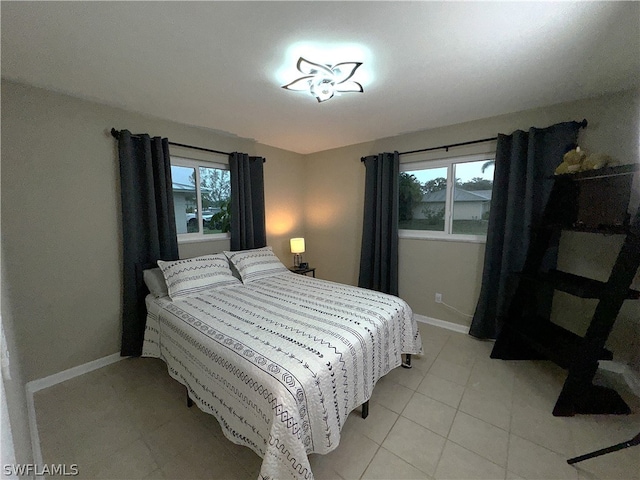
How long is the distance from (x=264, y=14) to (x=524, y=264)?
9.02 feet

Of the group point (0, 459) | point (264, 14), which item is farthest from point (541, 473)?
point (264, 14)

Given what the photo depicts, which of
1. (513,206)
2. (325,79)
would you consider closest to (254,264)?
(325,79)

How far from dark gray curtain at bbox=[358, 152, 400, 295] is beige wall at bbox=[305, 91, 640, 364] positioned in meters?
0.17

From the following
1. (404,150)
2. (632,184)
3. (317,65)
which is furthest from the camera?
(404,150)

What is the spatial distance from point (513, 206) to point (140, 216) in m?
3.55

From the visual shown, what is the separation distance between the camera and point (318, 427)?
3.88 feet

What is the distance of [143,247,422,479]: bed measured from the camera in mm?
1104

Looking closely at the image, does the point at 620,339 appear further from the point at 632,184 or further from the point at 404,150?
the point at 404,150

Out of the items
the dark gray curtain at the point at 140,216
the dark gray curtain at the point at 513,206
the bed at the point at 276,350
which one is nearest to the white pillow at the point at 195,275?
the bed at the point at 276,350

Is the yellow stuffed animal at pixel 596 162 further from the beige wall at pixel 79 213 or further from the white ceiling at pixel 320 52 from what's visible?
the white ceiling at pixel 320 52

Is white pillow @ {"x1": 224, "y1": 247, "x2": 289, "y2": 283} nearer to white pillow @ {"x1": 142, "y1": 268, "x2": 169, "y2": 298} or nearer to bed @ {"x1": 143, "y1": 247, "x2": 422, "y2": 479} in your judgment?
bed @ {"x1": 143, "y1": 247, "x2": 422, "y2": 479}

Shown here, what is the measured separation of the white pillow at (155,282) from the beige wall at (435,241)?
2299mm

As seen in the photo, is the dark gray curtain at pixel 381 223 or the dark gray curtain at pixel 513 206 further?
the dark gray curtain at pixel 381 223

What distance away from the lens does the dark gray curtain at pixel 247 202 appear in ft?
9.74
